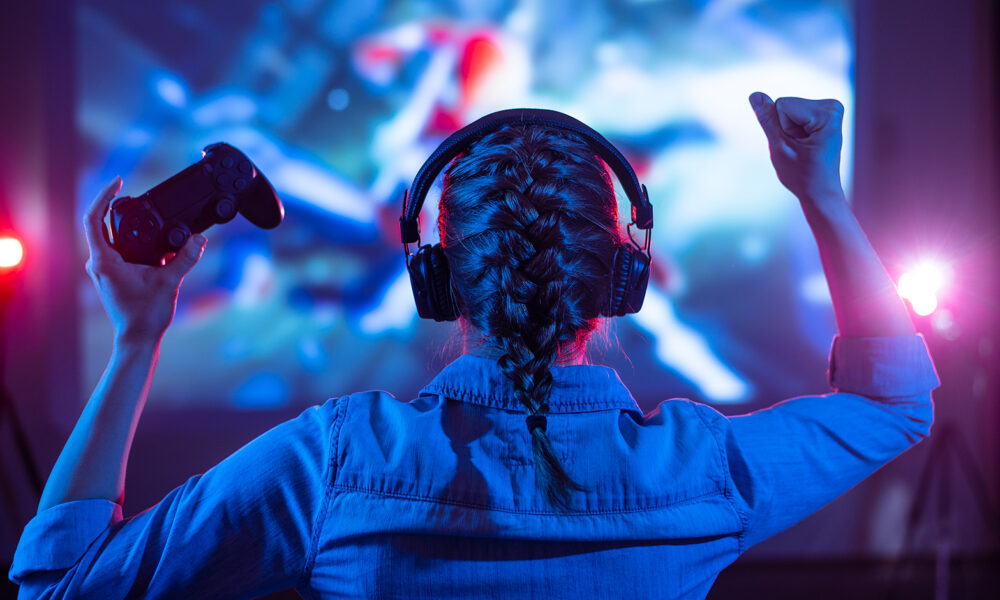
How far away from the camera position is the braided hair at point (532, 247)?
62 cm

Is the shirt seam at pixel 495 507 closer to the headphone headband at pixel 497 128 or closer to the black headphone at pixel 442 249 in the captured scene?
the black headphone at pixel 442 249

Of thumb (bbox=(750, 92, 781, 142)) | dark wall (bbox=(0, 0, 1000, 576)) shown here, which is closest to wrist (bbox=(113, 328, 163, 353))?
thumb (bbox=(750, 92, 781, 142))

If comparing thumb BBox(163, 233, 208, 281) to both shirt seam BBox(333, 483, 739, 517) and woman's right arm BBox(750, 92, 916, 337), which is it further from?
woman's right arm BBox(750, 92, 916, 337)

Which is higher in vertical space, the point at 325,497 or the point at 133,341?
the point at 133,341

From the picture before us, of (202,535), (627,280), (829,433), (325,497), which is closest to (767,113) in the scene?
(627,280)

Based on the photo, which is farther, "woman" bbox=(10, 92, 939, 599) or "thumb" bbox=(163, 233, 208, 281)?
"thumb" bbox=(163, 233, 208, 281)

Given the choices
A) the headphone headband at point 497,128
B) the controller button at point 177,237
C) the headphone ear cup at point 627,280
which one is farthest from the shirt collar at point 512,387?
the controller button at point 177,237

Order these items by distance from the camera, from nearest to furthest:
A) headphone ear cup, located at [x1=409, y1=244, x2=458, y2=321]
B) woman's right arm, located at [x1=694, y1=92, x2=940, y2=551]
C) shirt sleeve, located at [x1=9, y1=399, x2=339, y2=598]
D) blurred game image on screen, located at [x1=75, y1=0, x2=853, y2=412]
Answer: shirt sleeve, located at [x1=9, y1=399, x2=339, y2=598], woman's right arm, located at [x1=694, y1=92, x2=940, y2=551], headphone ear cup, located at [x1=409, y1=244, x2=458, y2=321], blurred game image on screen, located at [x1=75, y1=0, x2=853, y2=412]

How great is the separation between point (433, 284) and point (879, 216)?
258cm

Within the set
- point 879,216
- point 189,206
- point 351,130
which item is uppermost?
point 351,130

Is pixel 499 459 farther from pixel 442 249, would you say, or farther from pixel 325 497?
pixel 442 249

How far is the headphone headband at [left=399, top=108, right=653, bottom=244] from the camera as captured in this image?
691mm

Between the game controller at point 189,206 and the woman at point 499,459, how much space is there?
0.03m

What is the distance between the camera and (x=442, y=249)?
0.75m
